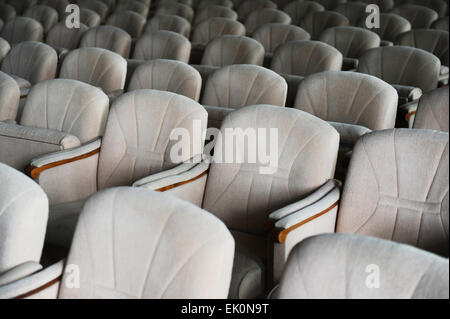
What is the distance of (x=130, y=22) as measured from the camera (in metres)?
5.44

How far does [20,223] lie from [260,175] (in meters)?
0.88

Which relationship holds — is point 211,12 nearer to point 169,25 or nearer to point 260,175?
point 169,25

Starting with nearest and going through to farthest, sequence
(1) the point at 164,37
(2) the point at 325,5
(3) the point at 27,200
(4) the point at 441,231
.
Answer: (3) the point at 27,200 < (4) the point at 441,231 < (1) the point at 164,37 < (2) the point at 325,5

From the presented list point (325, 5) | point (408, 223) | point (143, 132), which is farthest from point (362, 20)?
point (408, 223)

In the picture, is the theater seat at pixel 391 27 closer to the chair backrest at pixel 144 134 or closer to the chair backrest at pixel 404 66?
the chair backrest at pixel 404 66

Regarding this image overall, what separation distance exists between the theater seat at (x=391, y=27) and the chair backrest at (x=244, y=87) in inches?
86.4

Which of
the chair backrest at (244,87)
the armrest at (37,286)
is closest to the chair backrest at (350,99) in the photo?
the chair backrest at (244,87)

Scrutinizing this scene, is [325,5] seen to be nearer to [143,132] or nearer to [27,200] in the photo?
[143,132]

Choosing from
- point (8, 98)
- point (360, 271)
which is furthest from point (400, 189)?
point (8, 98)

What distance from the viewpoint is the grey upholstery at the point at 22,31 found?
199 inches

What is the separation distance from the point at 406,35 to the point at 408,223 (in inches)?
111

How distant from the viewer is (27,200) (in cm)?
165

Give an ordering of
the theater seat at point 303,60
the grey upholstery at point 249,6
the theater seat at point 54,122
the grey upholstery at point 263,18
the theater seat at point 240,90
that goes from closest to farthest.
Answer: the theater seat at point 54,122, the theater seat at point 240,90, the theater seat at point 303,60, the grey upholstery at point 263,18, the grey upholstery at point 249,6
